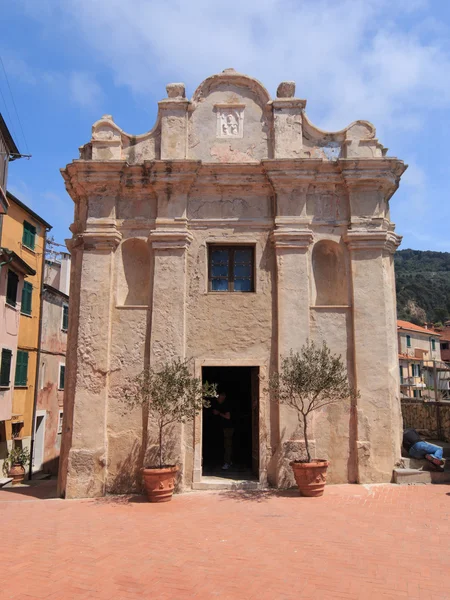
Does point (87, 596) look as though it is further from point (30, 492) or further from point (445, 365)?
point (445, 365)

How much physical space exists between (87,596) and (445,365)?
12.7 m

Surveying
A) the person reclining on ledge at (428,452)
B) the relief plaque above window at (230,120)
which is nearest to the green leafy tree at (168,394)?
the person reclining on ledge at (428,452)

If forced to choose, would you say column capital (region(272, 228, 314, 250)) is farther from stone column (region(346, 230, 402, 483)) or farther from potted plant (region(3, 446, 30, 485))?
potted plant (region(3, 446, 30, 485))

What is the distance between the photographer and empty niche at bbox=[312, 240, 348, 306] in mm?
11242

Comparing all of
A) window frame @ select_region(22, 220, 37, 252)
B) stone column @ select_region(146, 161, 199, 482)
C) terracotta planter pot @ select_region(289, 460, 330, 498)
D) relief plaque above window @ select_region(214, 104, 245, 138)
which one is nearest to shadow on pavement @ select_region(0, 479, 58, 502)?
stone column @ select_region(146, 161, 199, 482)

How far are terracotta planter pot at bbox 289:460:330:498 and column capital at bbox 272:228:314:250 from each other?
14.7 feet

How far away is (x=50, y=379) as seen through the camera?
2442 cm

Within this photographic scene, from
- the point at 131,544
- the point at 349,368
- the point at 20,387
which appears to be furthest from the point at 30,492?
the point at 20,387

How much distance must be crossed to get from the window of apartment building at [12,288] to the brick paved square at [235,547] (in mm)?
11406

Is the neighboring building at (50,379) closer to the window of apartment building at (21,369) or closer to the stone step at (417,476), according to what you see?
the window of apartment building at (21,369)

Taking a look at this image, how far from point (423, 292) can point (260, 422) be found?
291ft

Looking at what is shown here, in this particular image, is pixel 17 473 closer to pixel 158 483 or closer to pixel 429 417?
pixel 158 483

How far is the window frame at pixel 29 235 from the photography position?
22781mm

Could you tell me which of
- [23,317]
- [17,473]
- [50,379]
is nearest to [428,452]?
[17,473]
